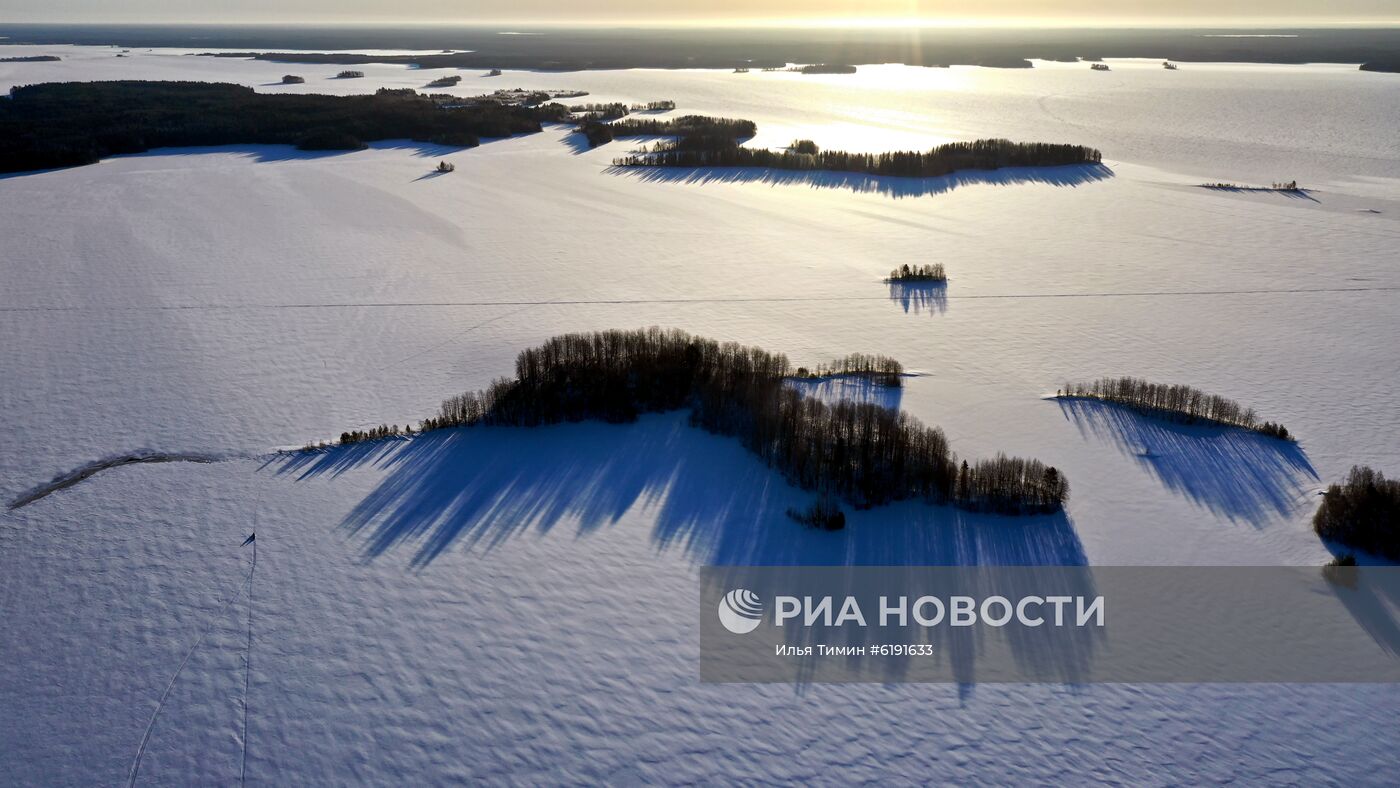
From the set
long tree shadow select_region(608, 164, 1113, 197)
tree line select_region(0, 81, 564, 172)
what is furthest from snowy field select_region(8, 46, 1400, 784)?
tree line select_region(0, 81, 564, 172)

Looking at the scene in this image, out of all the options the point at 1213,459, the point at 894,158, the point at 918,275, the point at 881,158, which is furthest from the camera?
the point at 881,158

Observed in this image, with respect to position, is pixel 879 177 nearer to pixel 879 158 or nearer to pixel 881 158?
pixel 881 158

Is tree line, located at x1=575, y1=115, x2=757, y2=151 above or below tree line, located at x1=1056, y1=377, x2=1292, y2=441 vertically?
above

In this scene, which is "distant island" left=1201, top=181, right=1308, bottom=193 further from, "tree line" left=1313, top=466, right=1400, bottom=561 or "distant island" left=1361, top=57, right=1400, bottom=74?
"distant island" left=1361, top=57, right=1400, bottom=74

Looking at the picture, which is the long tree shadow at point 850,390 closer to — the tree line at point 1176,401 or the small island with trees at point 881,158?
the tree line at point 1176,401

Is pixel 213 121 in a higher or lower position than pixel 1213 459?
higher

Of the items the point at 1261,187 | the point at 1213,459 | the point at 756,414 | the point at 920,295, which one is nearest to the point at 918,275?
the point at 920,295
